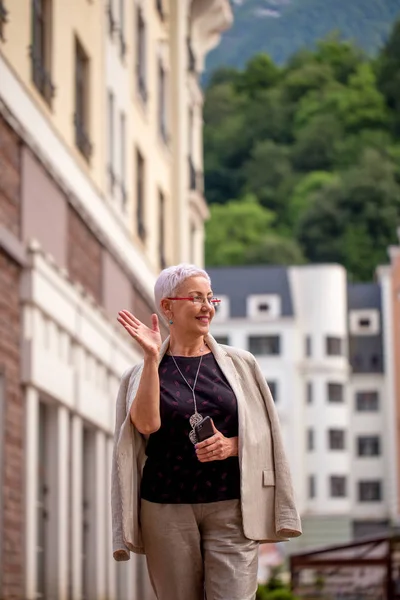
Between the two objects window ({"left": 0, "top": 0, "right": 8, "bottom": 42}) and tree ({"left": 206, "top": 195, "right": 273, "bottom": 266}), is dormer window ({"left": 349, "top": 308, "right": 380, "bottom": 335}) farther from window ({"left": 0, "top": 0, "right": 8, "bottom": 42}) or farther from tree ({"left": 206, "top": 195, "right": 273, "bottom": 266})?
window ({"left": 0, "top": 0, "right": 8, "bottom": 42})

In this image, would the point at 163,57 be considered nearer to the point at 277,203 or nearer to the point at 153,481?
Answer: the point at 153,481

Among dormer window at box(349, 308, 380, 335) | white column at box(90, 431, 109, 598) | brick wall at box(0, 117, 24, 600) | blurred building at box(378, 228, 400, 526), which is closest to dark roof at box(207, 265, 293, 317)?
blurred building at box(378, 228, 400, 526)

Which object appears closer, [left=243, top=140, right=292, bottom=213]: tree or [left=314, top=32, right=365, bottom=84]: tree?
[left=243, top=140, right=292, bottom=213]: tree

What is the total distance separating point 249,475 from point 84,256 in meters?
18.0

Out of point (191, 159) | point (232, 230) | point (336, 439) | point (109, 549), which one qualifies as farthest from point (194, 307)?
point (232, 230)

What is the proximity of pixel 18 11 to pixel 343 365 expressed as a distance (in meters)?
82.2

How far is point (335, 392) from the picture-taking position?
9969 centimetres

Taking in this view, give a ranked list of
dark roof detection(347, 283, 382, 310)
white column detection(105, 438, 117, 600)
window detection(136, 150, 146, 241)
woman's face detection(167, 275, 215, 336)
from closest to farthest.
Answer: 1. woman's face detection(167, 275, 215, 336)
2. white column detection(105, 438, 117, 600)
3. window detection(136, 150, 146, 241)
4. dark roof detection(347, 283, 382, 310)

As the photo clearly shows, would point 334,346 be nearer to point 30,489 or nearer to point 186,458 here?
point 30,489

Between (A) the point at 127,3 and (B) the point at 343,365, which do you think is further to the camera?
(B) the point at 343,365

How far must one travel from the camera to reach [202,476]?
5.49 m

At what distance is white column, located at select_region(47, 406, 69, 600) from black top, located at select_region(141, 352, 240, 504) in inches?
604

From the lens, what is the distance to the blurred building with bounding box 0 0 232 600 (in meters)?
18.5

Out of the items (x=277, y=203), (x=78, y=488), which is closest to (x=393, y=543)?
(x=78, y=488)
